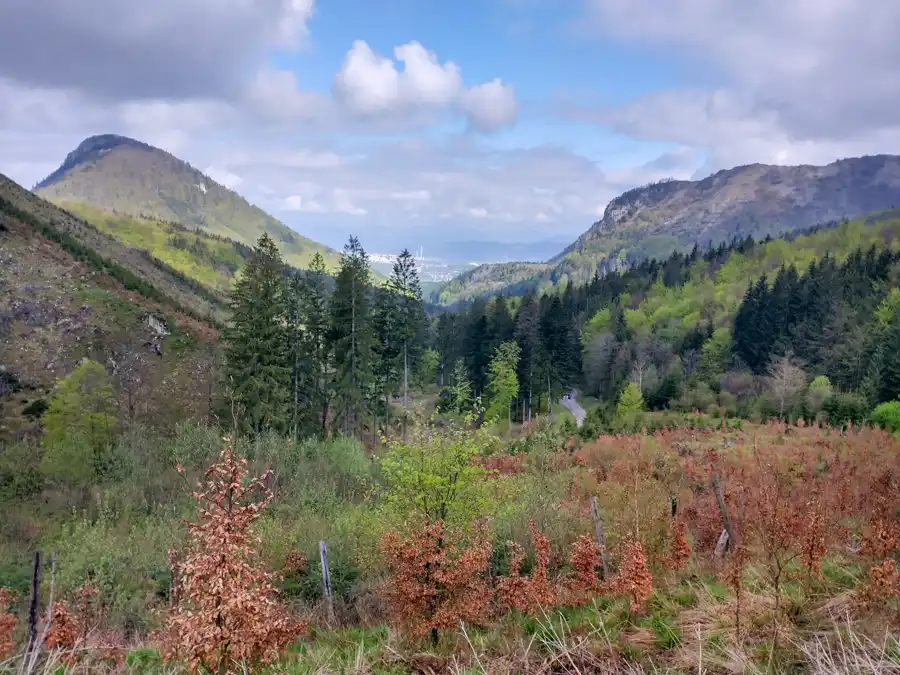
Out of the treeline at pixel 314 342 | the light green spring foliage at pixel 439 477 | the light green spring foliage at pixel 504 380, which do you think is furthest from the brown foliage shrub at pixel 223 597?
the light green spring foliage at pixel 504 380

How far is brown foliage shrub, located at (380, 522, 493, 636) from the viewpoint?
19.8 feet

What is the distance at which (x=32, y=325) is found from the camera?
34.3m

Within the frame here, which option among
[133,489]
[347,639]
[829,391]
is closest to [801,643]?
[347,639]

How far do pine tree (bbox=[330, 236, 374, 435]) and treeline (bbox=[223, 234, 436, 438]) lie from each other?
0.20 feet

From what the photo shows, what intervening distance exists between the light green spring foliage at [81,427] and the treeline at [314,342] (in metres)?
4.87

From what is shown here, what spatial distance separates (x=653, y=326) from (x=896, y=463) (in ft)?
225

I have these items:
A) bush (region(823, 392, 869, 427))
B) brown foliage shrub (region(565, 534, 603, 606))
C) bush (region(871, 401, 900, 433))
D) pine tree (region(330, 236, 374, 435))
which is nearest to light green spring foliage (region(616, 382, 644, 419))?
bush (region(823, 392, 869, 427))

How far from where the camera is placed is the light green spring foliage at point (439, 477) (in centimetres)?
991

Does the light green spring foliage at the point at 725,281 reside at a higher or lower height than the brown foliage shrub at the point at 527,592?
higher

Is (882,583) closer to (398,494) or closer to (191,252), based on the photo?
(398,494)

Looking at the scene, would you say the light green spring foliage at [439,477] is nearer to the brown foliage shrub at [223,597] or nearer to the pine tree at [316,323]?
the brown foliage shrub at [223,597]

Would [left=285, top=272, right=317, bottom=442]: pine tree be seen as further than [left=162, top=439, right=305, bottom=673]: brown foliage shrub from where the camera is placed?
Yes

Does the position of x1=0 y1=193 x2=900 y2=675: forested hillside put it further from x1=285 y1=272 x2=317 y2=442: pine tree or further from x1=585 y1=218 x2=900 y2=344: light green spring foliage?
x1=585 y1=218 x2=900 y2=344: light green spring foliage

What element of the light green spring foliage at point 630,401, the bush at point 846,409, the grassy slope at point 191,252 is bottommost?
the light green spring foliage at point 630,401
